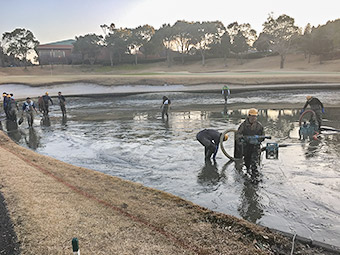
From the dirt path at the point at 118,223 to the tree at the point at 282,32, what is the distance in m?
68.9

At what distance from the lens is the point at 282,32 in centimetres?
6856

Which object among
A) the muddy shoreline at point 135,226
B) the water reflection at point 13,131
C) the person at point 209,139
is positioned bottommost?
the water reflection at point 13,131

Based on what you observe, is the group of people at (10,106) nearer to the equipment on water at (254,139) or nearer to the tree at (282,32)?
the equipment on water at (254,139)

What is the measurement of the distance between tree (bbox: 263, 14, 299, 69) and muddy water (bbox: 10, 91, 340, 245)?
53401mm

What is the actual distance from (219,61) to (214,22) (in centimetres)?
1114

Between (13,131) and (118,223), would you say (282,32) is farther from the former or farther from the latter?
(118,223)

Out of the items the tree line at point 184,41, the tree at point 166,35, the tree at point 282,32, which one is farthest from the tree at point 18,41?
the tree at point 282,32

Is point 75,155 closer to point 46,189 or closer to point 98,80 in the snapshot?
point 46,189

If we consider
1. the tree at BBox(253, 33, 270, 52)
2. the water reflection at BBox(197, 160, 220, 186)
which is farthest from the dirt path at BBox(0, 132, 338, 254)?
the tree at BBox(253, 33, 270, 52)

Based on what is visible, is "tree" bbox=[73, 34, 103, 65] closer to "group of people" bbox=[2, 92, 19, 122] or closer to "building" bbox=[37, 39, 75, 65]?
"building" bbox=[37, 39, 75, 65]

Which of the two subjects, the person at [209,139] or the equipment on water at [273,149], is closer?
the equipment on water at [273,149]

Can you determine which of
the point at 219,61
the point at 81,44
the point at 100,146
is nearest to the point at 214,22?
the point at 219,61

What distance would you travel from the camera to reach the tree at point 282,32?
68.1 m

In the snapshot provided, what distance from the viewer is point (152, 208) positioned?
600cm
